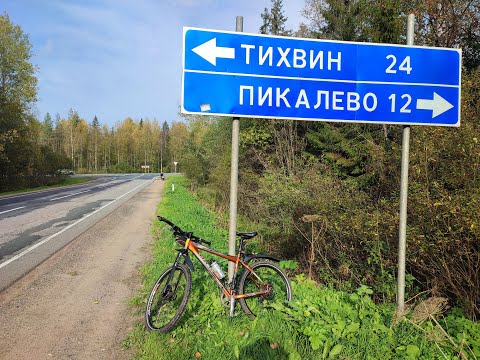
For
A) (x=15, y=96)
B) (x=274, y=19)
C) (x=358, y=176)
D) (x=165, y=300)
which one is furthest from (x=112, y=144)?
(x=165, y=300)

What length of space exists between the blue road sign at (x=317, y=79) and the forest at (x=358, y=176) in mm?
1372

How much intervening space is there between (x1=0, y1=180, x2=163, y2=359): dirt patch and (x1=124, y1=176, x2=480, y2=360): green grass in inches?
17.9

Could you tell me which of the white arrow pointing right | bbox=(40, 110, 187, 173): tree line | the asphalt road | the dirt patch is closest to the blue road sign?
the white arrow pointing right

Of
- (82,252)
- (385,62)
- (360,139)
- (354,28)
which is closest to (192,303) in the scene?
(385,62)

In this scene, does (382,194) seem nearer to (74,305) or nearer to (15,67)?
(74,305)

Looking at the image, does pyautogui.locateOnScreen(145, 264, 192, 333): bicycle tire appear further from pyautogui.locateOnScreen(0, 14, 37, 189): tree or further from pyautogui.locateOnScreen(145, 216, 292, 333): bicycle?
pyautogui.locateOnScreen(0, 14, 37, 189): tree

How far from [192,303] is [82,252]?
15.6 feet

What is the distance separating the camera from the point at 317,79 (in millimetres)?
3547

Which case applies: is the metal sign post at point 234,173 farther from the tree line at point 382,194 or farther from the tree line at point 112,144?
the tree line at point 112,144

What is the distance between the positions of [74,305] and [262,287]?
2604mm

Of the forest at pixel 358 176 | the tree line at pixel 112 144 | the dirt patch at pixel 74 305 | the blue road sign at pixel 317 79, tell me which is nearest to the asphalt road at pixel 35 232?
the dirt patch at pixel 74 305

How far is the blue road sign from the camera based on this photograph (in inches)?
135

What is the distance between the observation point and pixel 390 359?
2.81 metres

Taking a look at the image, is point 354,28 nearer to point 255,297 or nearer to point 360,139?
point 360,139
